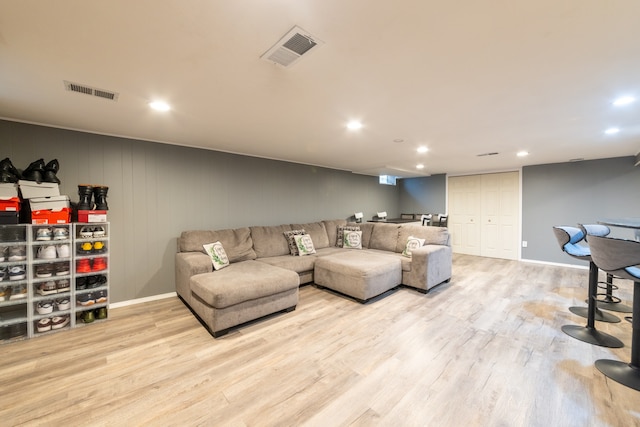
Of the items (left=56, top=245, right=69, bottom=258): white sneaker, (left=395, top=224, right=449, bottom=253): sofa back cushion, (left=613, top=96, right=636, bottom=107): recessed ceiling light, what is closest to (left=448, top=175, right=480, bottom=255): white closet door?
(left=395, top=224, right=449, bottom=253): sofa back cushion

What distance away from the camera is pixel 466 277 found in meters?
4.48

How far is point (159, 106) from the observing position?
2.28m

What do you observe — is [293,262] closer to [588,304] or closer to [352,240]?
[352,240]

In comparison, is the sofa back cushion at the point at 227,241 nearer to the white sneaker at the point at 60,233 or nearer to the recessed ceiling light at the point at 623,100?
the white sneaker at the point at 60,233

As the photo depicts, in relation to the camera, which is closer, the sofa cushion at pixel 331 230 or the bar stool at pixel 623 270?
the bar stool at pixel 623 270

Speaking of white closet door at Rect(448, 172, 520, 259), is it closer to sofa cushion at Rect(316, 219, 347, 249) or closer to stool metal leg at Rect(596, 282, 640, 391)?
sofa cushion at Rect(316, 219, 347, 249)

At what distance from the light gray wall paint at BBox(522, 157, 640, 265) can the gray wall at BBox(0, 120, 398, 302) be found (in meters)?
5.39

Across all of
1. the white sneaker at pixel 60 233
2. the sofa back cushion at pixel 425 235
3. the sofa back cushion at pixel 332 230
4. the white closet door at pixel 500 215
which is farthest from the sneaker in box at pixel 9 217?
the white closet door at pixel 500 215

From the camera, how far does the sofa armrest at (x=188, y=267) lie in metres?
2.93

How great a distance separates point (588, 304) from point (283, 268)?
3.38 meters

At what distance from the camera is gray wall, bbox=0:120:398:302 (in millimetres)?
2857

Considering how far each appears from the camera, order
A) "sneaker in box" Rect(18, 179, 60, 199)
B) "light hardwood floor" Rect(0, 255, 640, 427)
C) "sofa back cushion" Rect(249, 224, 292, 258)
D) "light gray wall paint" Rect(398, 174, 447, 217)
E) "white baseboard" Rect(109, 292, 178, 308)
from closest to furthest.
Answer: "light hardwood floor" Rect(0, 255, 640, 427) < "sneaker in box" Rect(18, 179, 60, 199) < "white baseboard" Rect(109, 292, 178, 308) < "sofa back cushion" Rect(249, 224, 292, 258) < "light gray wall paint" Rect(398, 174, 447, 217)

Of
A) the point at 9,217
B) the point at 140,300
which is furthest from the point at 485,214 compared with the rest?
the point at 9,217

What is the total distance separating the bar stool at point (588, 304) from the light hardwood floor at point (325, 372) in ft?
0.34
